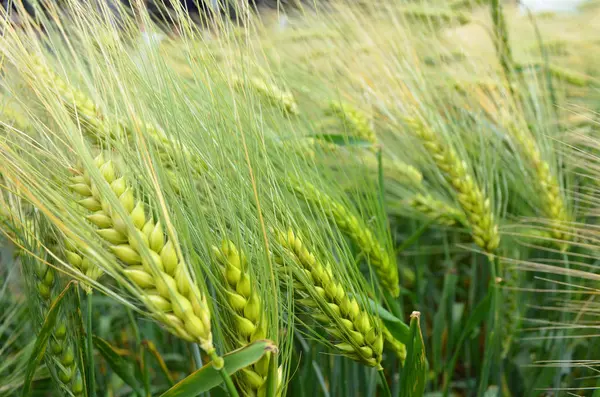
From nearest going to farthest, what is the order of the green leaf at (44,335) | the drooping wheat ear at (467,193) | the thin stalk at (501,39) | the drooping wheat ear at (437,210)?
the green leaf at (44,335)
the drooping wheat ear at (467,193)
the drooping wheat ear at (437,210)
the thin stalk at (501,39)

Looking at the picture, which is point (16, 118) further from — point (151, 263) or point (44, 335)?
point (151, 263)

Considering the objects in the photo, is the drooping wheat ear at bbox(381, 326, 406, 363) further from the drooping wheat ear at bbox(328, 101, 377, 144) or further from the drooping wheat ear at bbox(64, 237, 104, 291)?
the drooping wheat ear at bbox(328, 101, 377, 144)

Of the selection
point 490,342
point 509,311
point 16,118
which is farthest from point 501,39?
point 16,118

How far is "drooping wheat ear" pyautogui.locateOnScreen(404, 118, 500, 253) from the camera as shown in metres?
0.74

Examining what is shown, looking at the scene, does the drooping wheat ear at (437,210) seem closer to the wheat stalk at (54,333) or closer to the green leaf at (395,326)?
the green leaf at (395,326)

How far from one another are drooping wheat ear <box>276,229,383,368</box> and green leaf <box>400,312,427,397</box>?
29 mm

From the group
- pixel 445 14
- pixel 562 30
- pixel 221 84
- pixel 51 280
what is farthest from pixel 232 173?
pixel 562 30

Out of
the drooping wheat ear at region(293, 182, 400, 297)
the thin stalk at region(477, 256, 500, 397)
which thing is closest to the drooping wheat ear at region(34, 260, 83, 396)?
the drooping wheat ear at region(293, 182, 400, 297)

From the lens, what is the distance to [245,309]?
0.41m

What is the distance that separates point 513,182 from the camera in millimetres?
927

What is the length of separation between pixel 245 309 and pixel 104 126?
0.21 metres

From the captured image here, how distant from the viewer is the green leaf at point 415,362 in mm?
484

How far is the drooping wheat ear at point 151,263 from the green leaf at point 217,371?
2 cm

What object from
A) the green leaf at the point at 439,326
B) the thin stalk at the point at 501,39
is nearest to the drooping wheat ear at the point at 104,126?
the green leaf at the point at 439,326
